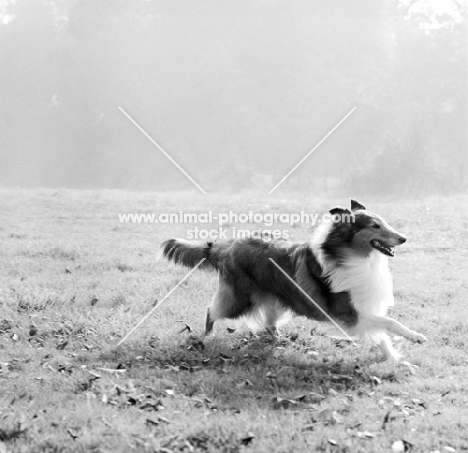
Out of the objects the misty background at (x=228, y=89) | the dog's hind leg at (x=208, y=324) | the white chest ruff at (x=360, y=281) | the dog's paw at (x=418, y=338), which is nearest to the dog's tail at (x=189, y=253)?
the dog's hind leg at (x=208, y=324)

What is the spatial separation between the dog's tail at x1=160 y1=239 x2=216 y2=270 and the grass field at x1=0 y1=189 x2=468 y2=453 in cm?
75

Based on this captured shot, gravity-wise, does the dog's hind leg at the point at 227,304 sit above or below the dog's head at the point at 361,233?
below

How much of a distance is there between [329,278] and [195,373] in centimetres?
173

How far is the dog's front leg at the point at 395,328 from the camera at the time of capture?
22.3 ft

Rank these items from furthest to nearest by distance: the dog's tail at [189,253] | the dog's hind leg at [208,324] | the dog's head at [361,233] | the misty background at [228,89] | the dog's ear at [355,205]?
the misty background at [228,89]
the dog's tail at [189,253]
the dog's hind leg at [208,324]
the dog's ear at [355,205]
the dog's head at [361,233]

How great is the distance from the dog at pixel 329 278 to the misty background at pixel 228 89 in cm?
2656

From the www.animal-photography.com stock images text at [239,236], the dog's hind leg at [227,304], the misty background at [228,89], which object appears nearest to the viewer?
the www.animal-photography.com stock images text at [239,236]

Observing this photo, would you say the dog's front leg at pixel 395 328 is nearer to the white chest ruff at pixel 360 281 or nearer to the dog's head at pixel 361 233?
the white chest ruff at pixel 360 281

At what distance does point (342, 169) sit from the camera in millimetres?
→ 33844

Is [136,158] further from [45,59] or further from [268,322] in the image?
[268,322]

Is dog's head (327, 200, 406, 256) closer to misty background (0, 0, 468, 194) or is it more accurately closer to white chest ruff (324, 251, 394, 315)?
white chest ruff (324, 251, 394, 315)

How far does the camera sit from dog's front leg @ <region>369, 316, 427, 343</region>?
6.80 meters

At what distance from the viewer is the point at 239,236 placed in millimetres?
8117

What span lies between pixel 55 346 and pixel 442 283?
5909mm
